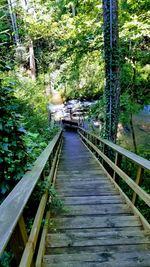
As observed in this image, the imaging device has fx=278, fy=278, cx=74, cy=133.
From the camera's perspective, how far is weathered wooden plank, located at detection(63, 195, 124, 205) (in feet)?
14.5

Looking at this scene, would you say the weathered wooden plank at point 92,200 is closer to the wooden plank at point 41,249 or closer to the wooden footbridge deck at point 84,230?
the wooden footbridge deck at point 84,230

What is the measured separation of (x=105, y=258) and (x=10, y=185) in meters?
1.24

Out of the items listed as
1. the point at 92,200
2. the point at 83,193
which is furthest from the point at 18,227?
the point at 83,193

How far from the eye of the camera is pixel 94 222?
140 inches

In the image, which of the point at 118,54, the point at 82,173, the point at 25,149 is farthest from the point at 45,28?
the point at 25,149

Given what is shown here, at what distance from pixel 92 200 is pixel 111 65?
4181 millimetres

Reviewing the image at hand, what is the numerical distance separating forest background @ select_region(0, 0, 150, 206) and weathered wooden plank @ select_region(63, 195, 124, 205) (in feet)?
3.20

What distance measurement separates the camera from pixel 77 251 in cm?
280

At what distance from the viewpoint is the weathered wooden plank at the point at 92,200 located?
441 cm

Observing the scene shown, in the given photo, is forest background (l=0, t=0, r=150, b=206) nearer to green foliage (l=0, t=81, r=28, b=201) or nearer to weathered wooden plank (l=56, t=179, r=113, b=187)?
green foliage (l=0, t=81, r=28, b=201)

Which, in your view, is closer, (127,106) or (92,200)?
(92,200)

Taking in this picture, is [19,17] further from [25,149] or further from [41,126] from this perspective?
[25,149]

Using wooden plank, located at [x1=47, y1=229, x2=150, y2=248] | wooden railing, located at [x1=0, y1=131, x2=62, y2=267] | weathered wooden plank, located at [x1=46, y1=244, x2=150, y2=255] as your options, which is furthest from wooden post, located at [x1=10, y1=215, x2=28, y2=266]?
wooden plank, located at [x1=47, y1=229, x2=150, y2=248]

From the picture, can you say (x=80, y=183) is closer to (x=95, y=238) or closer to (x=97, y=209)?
(x=97, y=209)
